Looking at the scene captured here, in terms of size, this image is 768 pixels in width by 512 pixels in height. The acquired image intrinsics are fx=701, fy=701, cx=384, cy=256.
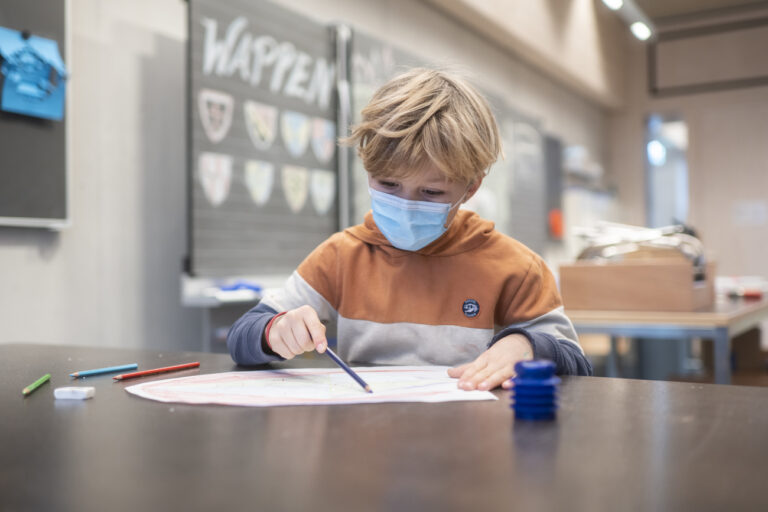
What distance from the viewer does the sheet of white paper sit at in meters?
0.70

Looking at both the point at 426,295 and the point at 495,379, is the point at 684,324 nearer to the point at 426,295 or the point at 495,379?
the point at 426,295

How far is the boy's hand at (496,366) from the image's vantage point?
750mm

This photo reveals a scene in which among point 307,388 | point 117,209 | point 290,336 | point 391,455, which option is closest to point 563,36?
point 117,209

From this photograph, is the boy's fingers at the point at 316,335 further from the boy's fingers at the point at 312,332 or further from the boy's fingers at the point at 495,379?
the boy's fingers at the point at 495,379

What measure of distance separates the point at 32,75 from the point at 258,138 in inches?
31.0

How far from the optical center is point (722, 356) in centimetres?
182

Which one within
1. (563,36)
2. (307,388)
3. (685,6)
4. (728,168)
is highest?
(685,6)

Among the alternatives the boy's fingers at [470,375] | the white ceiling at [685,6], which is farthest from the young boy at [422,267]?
the white ceiling at [685,6]

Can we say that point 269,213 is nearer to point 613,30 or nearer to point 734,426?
point 734,426

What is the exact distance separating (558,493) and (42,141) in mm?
1645

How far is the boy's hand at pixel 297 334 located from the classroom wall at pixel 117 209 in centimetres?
→ 105

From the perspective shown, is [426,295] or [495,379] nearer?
[495,379]

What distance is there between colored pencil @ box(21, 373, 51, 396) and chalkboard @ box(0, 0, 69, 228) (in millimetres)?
941

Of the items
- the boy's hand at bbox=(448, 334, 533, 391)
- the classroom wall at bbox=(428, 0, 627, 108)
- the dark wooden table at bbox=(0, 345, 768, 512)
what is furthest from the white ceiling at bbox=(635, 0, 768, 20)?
the dark wooden table at bbox=(0, 345, 768, 512)
